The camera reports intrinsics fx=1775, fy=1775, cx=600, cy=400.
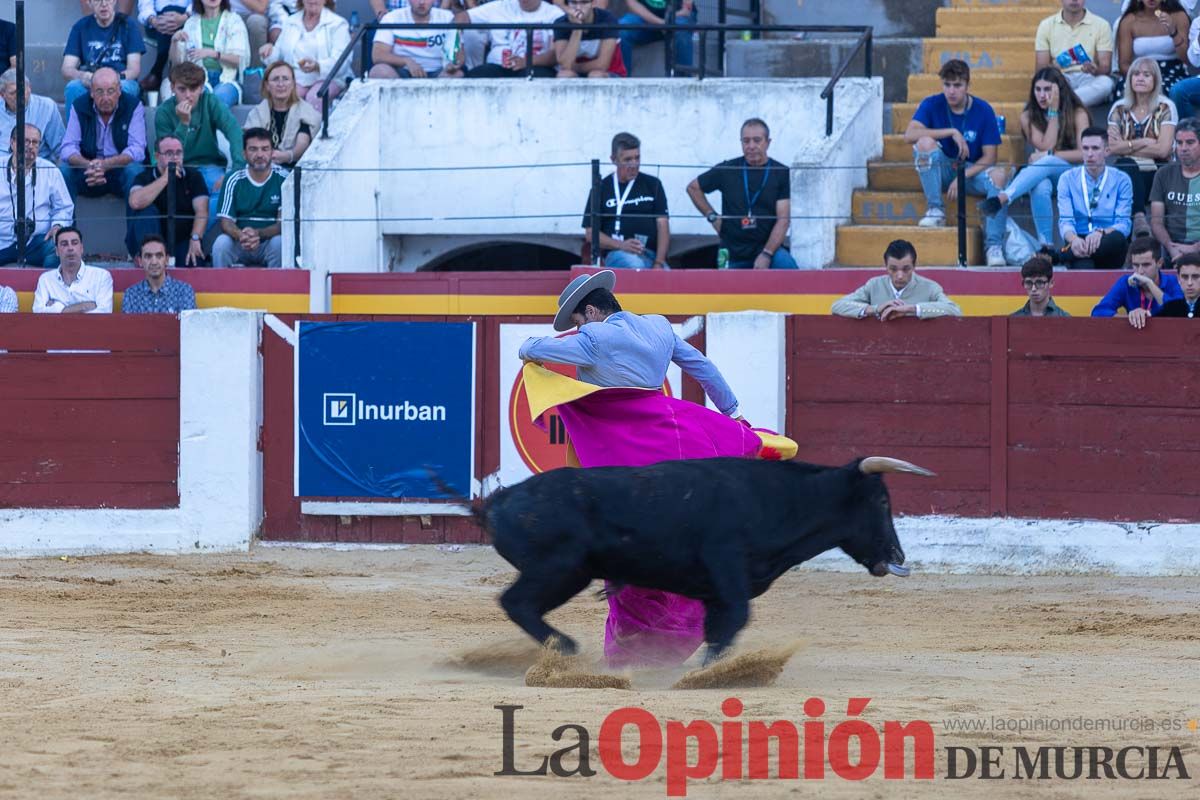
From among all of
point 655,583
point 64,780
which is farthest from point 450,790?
point 655,583

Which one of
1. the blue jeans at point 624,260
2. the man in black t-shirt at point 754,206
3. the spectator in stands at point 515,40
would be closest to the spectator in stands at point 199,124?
the spectator in stands at point 515,40

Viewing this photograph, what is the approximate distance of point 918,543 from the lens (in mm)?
9234

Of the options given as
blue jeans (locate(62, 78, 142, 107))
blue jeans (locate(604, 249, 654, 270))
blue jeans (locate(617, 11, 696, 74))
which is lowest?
blue jeans (locate(604, 249, 654, 270))

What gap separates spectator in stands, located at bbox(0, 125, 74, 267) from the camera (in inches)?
451

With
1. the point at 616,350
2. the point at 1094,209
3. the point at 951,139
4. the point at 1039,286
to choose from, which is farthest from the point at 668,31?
the point at 616,350

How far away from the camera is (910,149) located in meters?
12.0

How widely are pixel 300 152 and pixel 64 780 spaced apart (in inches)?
326

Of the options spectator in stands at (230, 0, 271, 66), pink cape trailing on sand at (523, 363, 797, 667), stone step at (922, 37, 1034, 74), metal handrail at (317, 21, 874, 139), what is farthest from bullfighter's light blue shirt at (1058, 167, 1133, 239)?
spectator in stands at (230, 0, 271, 66)

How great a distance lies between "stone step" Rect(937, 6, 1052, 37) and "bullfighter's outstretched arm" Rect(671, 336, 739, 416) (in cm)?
739

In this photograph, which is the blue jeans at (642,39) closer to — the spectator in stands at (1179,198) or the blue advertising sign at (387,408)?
the blue advertising sign at (387,408)

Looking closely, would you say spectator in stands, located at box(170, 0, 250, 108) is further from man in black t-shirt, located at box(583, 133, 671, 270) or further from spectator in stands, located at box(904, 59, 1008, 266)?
spectator in stands, located at box(904, 59, 1008, 266)

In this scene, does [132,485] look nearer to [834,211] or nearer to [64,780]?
[834,211]

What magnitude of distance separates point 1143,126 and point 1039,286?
2.02m

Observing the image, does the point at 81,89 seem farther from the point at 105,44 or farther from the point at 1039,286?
the point at 1039,286
